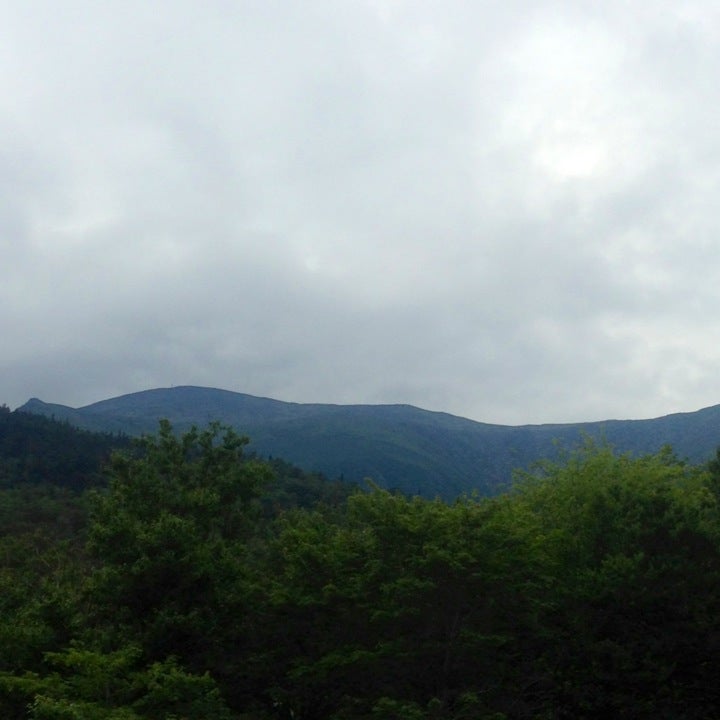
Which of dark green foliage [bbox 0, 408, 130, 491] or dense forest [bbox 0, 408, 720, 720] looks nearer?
dense forest [bbox 0, 408, 720, 720]

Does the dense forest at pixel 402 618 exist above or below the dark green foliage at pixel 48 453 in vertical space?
below

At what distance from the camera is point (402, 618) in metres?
20.8

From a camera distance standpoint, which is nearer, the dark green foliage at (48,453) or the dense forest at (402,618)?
the dense forest at (402,618)

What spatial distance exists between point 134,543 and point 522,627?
36.7 feet

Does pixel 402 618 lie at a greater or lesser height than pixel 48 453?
lesser

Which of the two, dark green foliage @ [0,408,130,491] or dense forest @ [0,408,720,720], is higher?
dark green foliage @ [0,408,130,491]

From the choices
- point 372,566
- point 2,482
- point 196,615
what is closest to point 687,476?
point 372,566

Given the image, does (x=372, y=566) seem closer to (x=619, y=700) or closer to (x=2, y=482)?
(x=619, y=700)

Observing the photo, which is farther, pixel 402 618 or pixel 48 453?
pixel 48 453

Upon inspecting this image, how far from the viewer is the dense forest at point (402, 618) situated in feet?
65.6

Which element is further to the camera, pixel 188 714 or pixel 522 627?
pixel 522 627

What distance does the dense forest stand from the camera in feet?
65.6

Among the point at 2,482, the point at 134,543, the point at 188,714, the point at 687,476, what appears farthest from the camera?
the point at 2,482

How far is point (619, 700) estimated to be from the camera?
21094 mm
